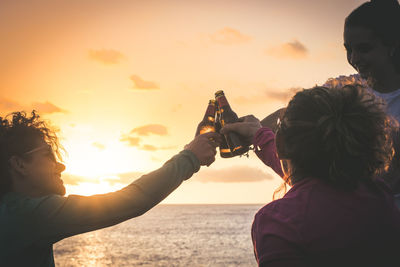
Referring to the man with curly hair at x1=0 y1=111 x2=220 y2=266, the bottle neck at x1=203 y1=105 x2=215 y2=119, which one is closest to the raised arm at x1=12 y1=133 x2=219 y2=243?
the man with curly hair at x1=0 y1=111 x2=220 y2=266

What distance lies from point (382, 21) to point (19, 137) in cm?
299

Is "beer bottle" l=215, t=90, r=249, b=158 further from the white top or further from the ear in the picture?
the ear

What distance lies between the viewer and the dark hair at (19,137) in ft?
8.30

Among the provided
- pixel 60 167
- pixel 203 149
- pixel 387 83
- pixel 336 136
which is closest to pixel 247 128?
pixel 203 149

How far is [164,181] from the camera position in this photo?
2.44 metres

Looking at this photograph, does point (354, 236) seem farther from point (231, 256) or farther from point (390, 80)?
point (231, 256)

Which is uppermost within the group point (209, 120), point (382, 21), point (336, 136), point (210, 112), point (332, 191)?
point (382, 21)

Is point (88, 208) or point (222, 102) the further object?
point (222, 102)

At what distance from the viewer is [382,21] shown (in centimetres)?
271

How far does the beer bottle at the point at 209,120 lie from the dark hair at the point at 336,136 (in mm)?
2037

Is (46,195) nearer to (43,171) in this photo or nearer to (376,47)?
(43,171)

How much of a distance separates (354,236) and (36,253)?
80.0 inches

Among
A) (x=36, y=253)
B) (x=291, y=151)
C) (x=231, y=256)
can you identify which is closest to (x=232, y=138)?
(x=291, y=151)

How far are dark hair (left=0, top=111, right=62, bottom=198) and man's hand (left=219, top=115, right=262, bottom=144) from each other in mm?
1493
